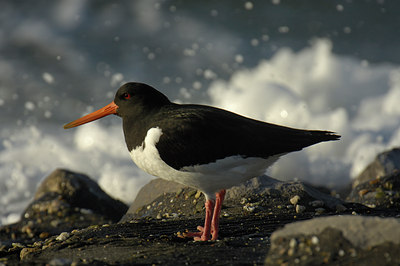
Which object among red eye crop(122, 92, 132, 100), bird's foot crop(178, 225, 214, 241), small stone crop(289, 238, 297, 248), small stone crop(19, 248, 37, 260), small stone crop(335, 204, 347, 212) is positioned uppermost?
red eye crop(122, 92, 132, 100)

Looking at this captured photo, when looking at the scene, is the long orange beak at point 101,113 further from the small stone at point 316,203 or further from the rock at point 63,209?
the rock at point 63,209

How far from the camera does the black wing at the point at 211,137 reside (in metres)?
4.89

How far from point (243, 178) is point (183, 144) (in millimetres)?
810

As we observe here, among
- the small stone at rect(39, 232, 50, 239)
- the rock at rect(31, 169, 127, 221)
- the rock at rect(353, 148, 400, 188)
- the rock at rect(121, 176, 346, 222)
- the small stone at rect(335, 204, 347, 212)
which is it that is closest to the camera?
the small stone at rect(335, 204, 347, 212)

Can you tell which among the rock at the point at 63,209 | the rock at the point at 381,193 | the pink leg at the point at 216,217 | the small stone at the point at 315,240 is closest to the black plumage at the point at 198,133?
the pink leg at the point at 216,217

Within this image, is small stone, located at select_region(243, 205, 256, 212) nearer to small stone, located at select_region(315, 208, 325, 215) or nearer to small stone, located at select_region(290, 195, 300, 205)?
small stone, located at select_region(290, 195, 300, 205)

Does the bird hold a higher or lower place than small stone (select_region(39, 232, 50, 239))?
higher

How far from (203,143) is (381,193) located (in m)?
4.33

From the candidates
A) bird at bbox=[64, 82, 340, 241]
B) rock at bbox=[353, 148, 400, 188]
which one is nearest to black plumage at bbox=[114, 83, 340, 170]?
bird at bbox=[64, 82, 340, 241]

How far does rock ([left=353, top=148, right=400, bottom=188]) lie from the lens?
9961 mm

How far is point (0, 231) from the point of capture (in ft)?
29.1

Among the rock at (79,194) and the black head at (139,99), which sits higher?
A: the black head at (139,99)

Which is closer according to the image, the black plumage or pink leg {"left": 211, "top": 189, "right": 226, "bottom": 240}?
the black plumage

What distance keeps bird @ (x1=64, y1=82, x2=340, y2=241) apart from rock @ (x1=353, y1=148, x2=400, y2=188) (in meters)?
5.17
